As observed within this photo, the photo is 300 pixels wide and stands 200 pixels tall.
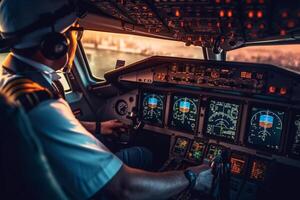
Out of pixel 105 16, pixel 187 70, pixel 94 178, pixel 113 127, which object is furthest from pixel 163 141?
pixel 94 178

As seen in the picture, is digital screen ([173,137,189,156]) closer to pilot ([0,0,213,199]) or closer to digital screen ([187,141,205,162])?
digital screen ([187,141,205,162])

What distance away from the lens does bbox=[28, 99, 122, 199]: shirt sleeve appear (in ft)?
3.38

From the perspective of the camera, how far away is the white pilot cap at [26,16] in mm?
1250

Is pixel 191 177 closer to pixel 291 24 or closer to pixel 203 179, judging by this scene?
pixel 203 179

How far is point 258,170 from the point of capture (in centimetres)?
241

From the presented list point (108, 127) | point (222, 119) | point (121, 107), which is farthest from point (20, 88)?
point (121, 107)

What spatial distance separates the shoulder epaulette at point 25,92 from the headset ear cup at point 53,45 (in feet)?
0.71

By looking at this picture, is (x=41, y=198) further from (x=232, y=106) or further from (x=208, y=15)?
(x=232, y=106)

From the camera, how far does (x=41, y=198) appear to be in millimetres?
1103

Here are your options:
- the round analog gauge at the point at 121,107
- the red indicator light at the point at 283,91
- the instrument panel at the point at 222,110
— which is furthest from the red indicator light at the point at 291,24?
the round analog gauge at the point at 121,107

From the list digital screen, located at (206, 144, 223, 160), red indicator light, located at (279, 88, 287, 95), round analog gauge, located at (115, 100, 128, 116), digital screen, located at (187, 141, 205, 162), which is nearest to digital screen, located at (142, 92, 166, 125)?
round analog gauge, located at (115, 100, 128, 116)

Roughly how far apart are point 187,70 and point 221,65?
292mm

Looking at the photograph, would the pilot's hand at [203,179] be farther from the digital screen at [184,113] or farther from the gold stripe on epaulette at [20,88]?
the digital screen at [184,113]

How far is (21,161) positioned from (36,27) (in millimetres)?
536
